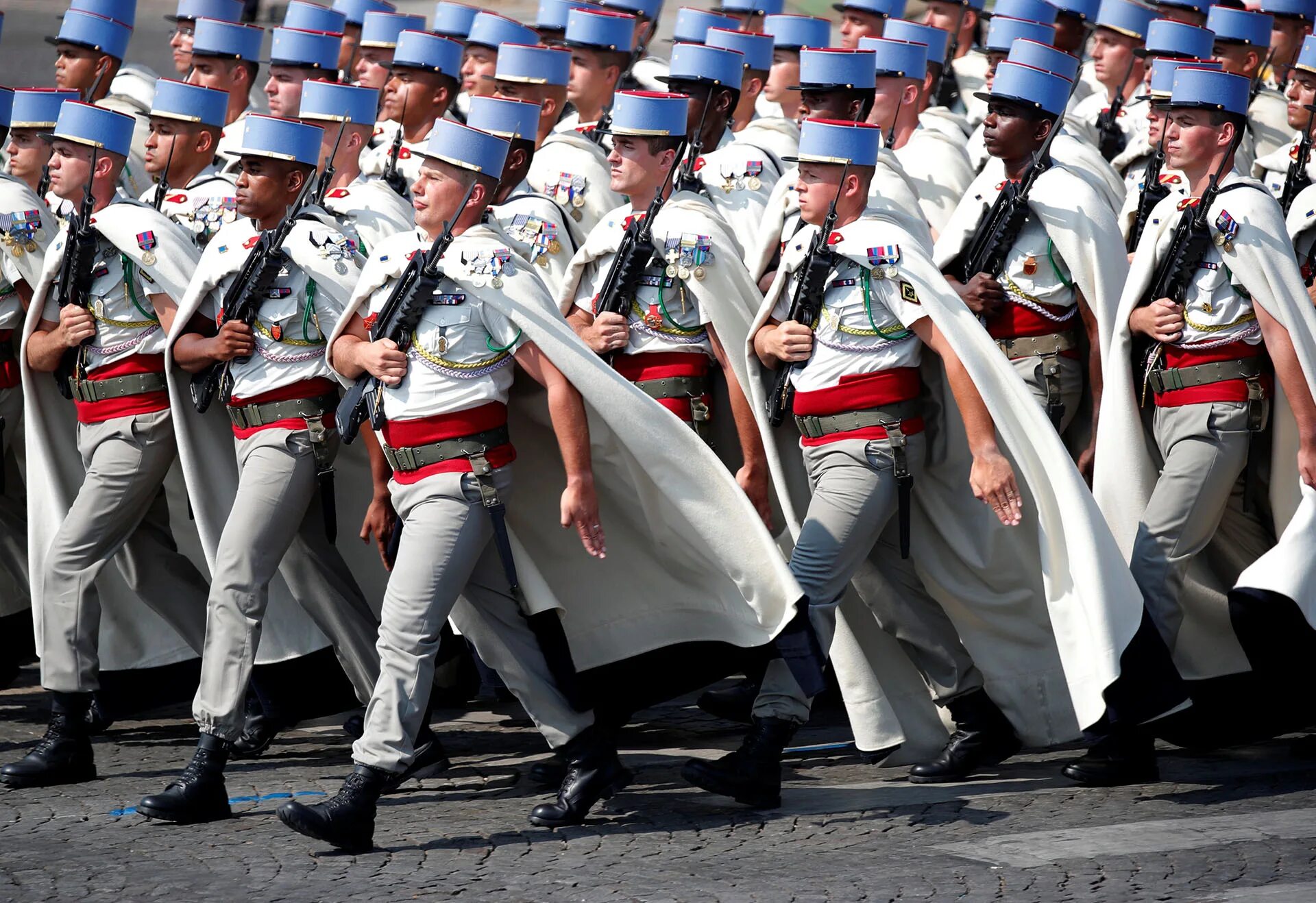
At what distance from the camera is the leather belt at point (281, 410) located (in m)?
6.03

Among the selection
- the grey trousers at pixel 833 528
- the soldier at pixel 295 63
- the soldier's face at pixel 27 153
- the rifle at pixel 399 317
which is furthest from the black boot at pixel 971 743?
the soldier's face at pixel 27 153

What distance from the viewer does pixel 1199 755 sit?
6.40 m

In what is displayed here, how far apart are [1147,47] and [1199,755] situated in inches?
130

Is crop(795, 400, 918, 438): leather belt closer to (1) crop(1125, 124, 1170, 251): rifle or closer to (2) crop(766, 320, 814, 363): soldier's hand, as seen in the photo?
(2) crop(766, 320, 814, 363): soldier's hand

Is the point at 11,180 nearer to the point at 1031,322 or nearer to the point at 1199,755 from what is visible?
the point at 1031,322

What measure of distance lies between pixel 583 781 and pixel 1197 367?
2279 mm

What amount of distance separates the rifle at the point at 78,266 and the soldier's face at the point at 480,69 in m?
2.57

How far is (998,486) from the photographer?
5625 millimetres

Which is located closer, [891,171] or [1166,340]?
[1166,340]

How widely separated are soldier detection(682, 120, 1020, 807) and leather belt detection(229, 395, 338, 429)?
1396 mm

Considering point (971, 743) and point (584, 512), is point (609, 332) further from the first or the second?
point (971, 743)

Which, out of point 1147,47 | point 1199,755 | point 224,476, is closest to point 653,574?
point 224,476

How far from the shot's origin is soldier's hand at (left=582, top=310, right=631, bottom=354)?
6.32 m

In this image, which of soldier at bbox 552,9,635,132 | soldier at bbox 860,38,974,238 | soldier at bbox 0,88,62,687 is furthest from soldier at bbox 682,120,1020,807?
soldier at bbox 552,9,635,132
